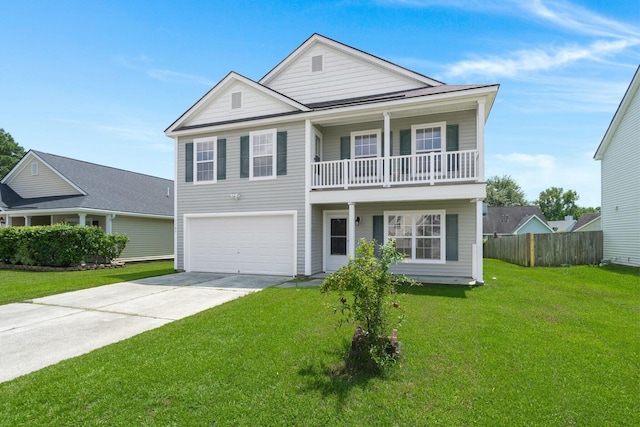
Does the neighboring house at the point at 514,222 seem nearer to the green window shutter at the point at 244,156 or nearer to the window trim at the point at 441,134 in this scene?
the window trim at the point at 441,134

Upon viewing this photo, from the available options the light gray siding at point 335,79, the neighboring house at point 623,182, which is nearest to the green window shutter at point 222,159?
the light gray siding at point 335,79

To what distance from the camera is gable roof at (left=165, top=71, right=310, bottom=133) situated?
11.3 meters

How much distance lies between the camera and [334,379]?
379 centimetres

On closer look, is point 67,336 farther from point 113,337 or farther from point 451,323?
point 451,323

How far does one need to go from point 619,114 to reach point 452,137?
10696 mm

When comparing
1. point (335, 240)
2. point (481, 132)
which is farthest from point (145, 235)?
point (481, 132)

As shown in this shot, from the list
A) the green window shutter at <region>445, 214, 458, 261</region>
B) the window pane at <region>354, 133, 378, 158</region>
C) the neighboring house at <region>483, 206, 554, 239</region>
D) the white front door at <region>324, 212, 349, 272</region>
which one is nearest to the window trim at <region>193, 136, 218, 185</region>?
the white front door at <region>324, 212, 349, 272</region>

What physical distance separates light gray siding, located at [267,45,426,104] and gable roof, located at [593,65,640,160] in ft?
32.1

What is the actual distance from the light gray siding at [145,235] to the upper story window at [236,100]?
9.78m

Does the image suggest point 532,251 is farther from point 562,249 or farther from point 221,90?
point 221,90

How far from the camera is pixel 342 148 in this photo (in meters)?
11.7

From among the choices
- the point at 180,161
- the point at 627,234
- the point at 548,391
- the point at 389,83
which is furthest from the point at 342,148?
the point at 627,234

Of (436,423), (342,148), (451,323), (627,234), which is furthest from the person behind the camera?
(627,234)

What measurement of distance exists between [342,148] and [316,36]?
5.03m
